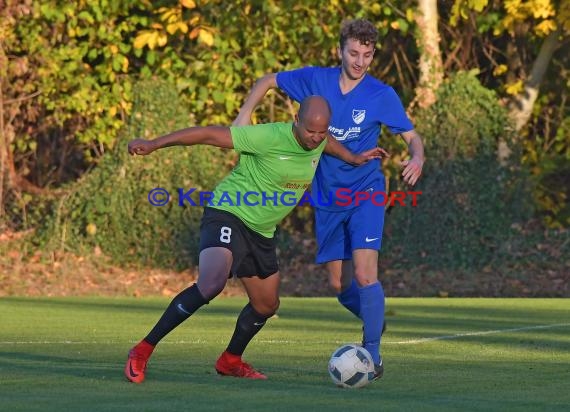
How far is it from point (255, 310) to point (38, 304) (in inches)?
327

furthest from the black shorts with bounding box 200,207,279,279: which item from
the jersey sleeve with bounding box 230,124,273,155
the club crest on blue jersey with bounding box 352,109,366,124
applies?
the club crest on blue jersey with bounding box 352,109,366,124

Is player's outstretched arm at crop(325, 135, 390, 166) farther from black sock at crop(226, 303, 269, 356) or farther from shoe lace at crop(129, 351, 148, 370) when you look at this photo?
shoe lace at crop(129, 351, 148, 370)

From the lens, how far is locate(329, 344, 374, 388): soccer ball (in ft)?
26.9

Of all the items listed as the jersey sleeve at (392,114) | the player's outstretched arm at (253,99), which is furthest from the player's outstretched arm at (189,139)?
the jersey sleeve at (392,114)

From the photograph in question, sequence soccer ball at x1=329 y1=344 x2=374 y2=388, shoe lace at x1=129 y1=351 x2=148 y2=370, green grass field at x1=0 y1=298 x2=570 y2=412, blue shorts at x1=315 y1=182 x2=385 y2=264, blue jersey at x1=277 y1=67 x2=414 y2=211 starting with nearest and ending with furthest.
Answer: green grass field at x1=0 y1=298 x2=570 y2=412
soccer ball at x1=329 y1=344 x2=374 y2=388
shoe lace at x1=129 y1=351 x2=148 y2=370
blue shorts at x1=315 y1=182 x2=385 y2=264
blue jersey at x1=277 y1=67 x2=414 y2=211

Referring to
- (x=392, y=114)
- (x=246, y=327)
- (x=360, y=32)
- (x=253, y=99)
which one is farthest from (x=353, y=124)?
(x=246, y=327)

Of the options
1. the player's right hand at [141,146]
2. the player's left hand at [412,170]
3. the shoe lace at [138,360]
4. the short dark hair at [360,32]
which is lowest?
the shoe lace at [138,360]

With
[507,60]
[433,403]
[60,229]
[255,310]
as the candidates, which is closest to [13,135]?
[60,229]

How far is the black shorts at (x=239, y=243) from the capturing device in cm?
865

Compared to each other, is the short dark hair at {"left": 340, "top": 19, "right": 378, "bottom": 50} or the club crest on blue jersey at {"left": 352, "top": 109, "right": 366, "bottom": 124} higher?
the short dark hair at {"left": 340, "top": 19, "right": 378, "bottom": 50}

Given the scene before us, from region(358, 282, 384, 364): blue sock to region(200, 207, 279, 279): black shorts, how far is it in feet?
2.24

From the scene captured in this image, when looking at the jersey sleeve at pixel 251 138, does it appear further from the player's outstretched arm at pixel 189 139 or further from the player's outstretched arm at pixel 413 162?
the player's outstretched arm at pixel 413 162

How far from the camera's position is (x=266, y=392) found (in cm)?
789

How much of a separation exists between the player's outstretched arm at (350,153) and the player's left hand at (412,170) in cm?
15
